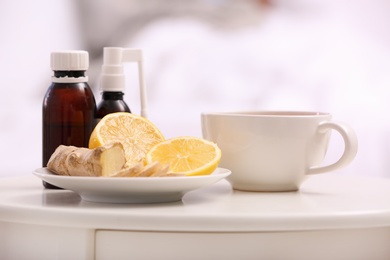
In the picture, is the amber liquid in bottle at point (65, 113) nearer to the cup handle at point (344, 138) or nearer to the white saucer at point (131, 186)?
the white saucer at point (131, 186)

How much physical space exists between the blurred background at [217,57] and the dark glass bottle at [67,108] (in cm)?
168

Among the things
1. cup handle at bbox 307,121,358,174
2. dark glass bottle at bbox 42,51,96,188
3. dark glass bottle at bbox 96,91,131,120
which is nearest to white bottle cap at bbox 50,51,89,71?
dark glass bottle at bbox 42,51,96,188

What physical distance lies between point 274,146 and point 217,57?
1.98 m

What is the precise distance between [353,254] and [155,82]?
215cm

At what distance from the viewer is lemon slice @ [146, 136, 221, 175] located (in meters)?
1.07

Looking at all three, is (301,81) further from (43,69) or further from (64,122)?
(64,122)

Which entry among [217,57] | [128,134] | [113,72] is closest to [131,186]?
[128,134]

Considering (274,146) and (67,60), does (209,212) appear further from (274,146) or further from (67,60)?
(67,60)

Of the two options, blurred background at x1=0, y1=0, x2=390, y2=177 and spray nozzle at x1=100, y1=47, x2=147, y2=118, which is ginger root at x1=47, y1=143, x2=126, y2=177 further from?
blurred background at x1=0, y1=0, x2=390, y2=177

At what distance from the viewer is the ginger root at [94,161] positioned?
102 cm

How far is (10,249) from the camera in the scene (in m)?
0.97

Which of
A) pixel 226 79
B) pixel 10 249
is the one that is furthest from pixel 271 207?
pixel 226 79

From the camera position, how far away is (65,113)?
1.20 metres

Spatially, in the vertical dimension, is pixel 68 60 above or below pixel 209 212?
above
